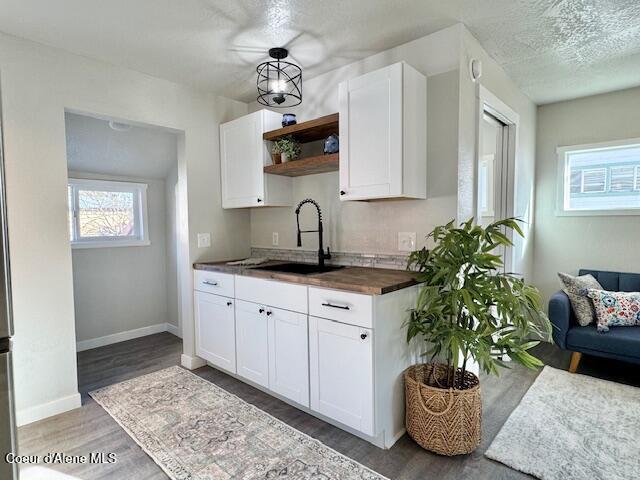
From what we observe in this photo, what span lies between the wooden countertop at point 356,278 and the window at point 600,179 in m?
2.48

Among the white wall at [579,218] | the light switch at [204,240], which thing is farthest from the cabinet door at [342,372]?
the white wall at [579,218]

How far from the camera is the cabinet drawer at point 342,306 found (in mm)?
1847

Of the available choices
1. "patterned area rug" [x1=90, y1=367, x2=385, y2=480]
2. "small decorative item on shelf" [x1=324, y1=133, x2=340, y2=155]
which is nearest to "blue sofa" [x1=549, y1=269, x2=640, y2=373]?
"patterned area rug" [x1=90, y1=367, x2=385, y2=480]

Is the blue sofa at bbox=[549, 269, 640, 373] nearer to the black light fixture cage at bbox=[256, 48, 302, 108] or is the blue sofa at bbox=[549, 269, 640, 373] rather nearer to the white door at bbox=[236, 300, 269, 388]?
the white door at bbox=[236, 300, 269, 388]

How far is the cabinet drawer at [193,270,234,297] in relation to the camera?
2.74 m

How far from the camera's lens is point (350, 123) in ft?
7.52

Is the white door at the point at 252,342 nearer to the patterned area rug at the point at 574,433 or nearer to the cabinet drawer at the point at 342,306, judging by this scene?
the cabinet drawer at the point at 342,306

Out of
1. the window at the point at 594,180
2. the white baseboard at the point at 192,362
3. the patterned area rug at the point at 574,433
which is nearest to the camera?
the patterned area rug at the point at 574,433

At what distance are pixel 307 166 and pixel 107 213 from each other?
245cm

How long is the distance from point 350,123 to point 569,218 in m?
2.76

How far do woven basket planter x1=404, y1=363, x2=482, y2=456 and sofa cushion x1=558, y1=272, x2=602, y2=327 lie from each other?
65.0 inches

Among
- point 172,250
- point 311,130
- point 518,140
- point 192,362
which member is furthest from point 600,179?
point 172,250

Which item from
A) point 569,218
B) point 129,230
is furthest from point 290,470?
point 569,218

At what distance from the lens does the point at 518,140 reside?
318 cm
